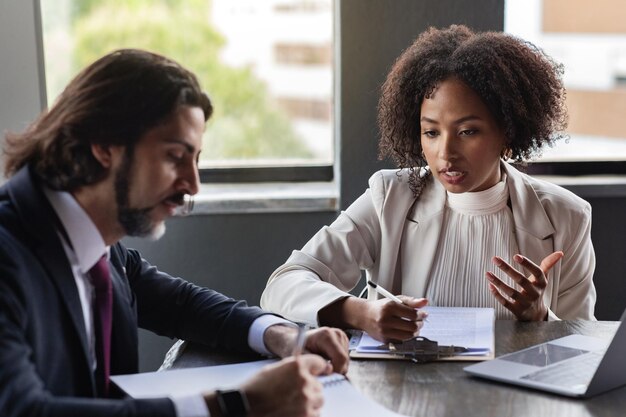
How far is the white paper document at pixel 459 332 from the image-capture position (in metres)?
1.84

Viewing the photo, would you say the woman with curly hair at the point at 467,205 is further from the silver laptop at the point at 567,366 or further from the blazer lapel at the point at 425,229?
the silver laptop at the point at 567,366

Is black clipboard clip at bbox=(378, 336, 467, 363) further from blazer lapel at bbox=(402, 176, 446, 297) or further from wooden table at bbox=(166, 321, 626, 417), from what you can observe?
blazer lapel at bbox=(402, 176, 446, 297)

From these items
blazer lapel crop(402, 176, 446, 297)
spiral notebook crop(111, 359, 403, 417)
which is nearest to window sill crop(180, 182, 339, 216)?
blazer lapel crop(402, 176, 446, 297)

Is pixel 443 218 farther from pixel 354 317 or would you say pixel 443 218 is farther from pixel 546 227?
pixel 354 317

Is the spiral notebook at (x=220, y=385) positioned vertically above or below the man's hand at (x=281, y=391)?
below

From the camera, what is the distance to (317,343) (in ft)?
5.68

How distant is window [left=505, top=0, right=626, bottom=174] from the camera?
10.9 feet

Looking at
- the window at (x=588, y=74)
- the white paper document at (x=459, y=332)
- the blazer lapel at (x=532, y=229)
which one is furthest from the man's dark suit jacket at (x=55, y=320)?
the window at (x=588, y=74)

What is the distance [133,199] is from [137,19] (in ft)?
5.87

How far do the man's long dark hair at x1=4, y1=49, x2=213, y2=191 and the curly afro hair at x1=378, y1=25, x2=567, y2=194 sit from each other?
40.0 inches

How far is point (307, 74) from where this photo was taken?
326cm

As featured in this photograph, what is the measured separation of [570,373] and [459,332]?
29 centimetres

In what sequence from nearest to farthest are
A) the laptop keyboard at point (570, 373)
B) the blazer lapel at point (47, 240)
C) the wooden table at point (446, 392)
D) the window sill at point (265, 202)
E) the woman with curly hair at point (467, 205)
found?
the blazer lapel at point (47, 240), the wooden table at point (446, 392), the laptop keyboard at point (570, 373), the woman with curly hair at point (467, 205), the window sill at point (265, 202)

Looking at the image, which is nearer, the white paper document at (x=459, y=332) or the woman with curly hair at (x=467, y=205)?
the white paper document at (x=459, y=332)
